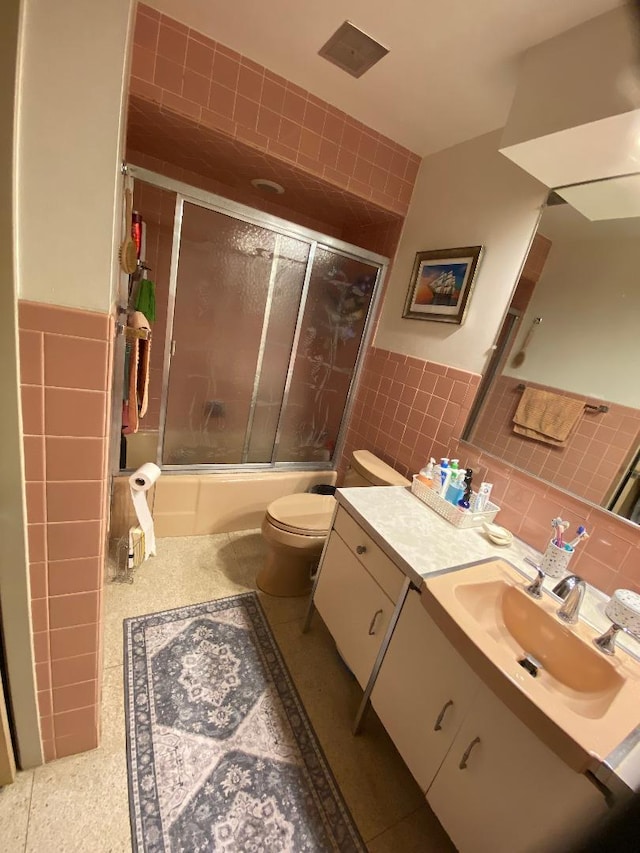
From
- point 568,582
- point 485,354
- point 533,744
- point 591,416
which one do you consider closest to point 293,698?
point 533,744

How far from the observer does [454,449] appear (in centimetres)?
171

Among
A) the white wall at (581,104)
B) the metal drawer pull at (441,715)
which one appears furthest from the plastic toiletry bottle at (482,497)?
the white wall at (581,104)

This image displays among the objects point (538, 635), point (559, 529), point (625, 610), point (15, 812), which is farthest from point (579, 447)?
point (15, 812)

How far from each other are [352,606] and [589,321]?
1440mm

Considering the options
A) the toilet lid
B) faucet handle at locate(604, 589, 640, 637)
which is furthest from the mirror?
the toilet lid

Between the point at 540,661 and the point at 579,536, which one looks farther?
the point at 579,536

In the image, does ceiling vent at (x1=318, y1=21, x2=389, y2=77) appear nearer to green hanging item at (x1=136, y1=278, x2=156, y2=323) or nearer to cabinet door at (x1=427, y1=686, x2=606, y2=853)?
green hanging item at (x1=136, y1=278, x2=156, y2=323)

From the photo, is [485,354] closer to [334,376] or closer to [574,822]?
[334,376]

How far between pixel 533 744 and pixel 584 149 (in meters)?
1.67

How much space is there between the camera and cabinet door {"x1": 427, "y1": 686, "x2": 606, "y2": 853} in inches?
25.7

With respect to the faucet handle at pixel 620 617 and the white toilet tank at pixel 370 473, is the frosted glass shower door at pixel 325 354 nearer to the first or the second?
the white toilet tank at pixel 370 473

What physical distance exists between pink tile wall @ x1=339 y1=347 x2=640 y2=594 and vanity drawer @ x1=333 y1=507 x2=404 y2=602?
66cm

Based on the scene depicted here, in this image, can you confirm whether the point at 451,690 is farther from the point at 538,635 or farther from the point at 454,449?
the point at 454,449

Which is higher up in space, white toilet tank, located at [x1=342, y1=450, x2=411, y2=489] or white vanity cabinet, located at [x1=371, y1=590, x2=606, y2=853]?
white toilet tank, located at [x1=342, y1=450, x2=411, y2=489]
